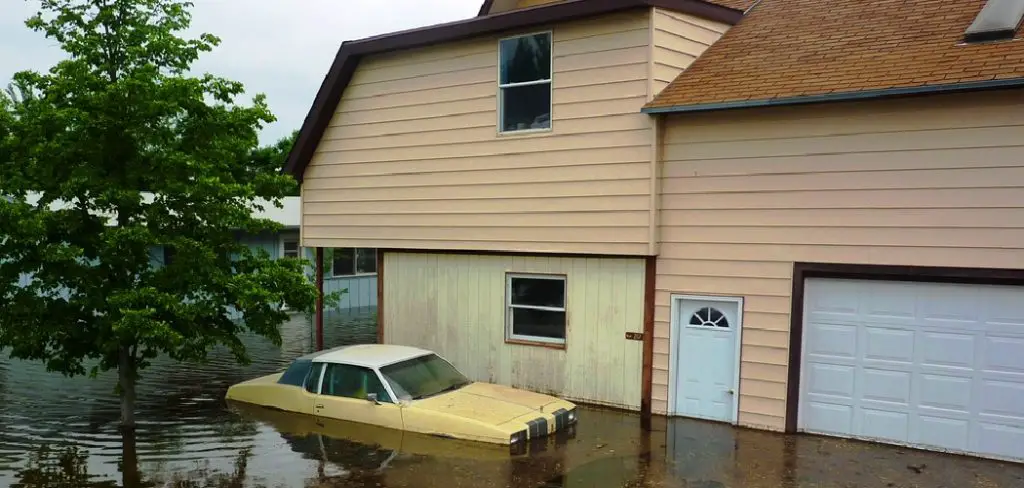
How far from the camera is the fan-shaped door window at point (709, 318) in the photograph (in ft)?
35.0

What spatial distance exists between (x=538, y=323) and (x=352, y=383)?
11.4ft

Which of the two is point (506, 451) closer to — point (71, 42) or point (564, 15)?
point (564, 15)

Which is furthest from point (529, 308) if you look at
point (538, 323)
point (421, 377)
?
point (421, 377)

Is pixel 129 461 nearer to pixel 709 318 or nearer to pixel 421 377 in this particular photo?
pixel 421 377

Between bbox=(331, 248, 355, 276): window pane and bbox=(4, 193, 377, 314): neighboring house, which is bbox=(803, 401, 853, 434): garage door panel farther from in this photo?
bbox=(331, 248, 355, 276): window pane

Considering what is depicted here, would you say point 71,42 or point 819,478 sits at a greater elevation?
point 71,42

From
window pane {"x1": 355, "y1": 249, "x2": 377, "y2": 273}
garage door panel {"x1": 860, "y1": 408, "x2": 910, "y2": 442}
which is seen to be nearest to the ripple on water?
garage door panel {"x1": 860, "y1": 408, "x2": 910, "y2": 442}

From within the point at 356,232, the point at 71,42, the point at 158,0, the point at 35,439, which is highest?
the point at 158,0

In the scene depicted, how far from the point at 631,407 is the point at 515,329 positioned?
2.36 m

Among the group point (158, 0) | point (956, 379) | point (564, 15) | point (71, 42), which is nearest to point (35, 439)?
point (71, 42)

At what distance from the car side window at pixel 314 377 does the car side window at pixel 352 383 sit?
144 millimetres

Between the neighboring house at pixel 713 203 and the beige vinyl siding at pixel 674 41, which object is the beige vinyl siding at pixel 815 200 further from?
the beige vinyl siding at pixel 674 41

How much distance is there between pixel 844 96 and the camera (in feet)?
30.6

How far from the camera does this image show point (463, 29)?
481 inches
